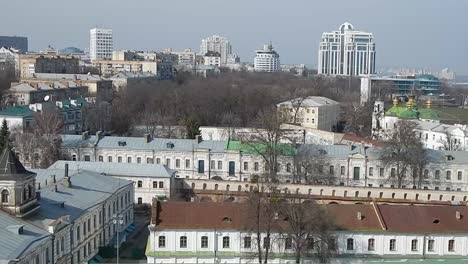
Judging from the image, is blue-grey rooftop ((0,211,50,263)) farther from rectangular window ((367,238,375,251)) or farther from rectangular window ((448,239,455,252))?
rectangular window ((448,239,455,252))

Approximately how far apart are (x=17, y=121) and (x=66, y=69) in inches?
2588

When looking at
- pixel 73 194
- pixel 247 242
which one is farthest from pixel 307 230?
pixel 73 194

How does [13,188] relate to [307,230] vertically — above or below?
above

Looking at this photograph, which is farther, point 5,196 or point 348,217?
point 348,217

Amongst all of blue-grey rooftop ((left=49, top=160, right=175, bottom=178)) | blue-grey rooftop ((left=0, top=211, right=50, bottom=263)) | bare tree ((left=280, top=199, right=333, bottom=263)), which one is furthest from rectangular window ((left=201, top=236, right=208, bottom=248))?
blue-grey rooftop ((left=49, top=160, right=175, bottom=178))

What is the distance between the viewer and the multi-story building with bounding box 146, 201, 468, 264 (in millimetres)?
28922

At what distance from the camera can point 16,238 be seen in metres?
23.9

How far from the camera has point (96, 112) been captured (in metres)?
71.2

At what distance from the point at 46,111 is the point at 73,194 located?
31585 mm

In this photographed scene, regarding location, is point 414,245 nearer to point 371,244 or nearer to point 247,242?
point 371,244

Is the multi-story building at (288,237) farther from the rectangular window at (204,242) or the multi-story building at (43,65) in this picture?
the multi-story building at (43,65)

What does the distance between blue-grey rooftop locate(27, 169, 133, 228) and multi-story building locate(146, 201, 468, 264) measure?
4.01 m

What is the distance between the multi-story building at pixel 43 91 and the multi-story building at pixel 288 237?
52.3 meters

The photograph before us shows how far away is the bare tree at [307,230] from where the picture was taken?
28034 mm
